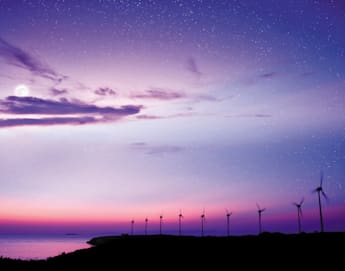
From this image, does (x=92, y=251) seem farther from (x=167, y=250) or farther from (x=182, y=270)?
(x=182, y=270)

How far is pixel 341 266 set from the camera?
4906cm

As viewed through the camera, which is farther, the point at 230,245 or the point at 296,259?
the point at 230,245

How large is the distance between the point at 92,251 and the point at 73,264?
11.4 m

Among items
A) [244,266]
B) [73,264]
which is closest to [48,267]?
[73,264]

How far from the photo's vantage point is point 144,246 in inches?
2852

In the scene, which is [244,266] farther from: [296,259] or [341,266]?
[341,266]

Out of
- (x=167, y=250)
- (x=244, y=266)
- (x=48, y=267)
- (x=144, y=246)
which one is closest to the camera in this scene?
(x=244, y=266)

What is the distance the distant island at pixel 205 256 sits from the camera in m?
54.0

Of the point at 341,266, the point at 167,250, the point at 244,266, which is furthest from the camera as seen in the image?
the point at 167,250

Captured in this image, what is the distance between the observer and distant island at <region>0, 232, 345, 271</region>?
177ft

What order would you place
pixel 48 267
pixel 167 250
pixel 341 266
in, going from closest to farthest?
pixel 341 266
pixel 48 267
pixel 167 250

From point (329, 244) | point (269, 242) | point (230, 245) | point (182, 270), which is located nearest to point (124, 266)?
point (182, 270)

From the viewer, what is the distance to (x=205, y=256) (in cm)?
6056

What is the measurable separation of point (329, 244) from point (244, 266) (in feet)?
64.3
